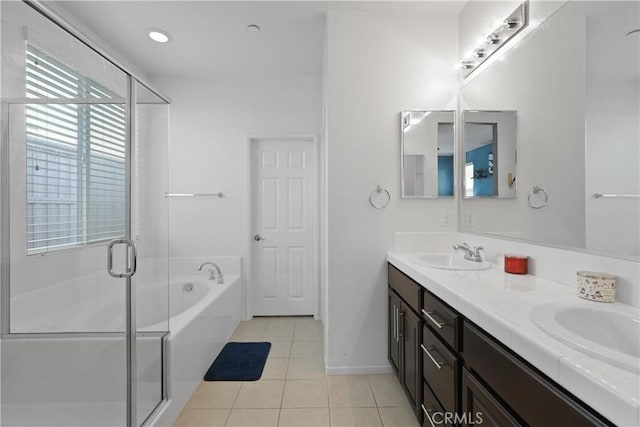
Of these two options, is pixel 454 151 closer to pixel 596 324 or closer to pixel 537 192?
pixel 537 192

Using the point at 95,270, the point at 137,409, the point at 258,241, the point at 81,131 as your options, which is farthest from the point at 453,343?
the point at 258,241

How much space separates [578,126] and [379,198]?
3.76 feet

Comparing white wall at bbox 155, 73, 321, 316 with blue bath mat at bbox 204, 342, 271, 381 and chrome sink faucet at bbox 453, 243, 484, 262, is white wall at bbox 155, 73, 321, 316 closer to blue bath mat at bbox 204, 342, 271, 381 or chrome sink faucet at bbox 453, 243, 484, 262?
blue bath mat at bbox 204, 342, 271, 381

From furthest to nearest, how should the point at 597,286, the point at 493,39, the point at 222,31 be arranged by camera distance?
the point at 222,31 < the point at 493,39 < the point at 597,286

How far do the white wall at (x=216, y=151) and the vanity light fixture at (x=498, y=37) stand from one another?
1565 mm

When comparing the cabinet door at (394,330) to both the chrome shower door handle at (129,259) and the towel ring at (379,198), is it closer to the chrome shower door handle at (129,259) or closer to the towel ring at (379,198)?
the towel ring at (379,198)

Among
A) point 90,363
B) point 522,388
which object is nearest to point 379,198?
point 522,388

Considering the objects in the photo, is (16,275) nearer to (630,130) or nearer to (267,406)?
(267,406)

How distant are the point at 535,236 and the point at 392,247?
88cm

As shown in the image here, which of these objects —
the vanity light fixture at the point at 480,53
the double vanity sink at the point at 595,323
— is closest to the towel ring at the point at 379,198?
the vanity light fixture at the point at 480,53

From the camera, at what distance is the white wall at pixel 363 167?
211cm

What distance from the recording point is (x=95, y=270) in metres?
1.55

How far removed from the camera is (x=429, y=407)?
4.48ft

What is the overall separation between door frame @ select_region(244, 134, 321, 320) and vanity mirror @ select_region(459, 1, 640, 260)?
72.7 inches
